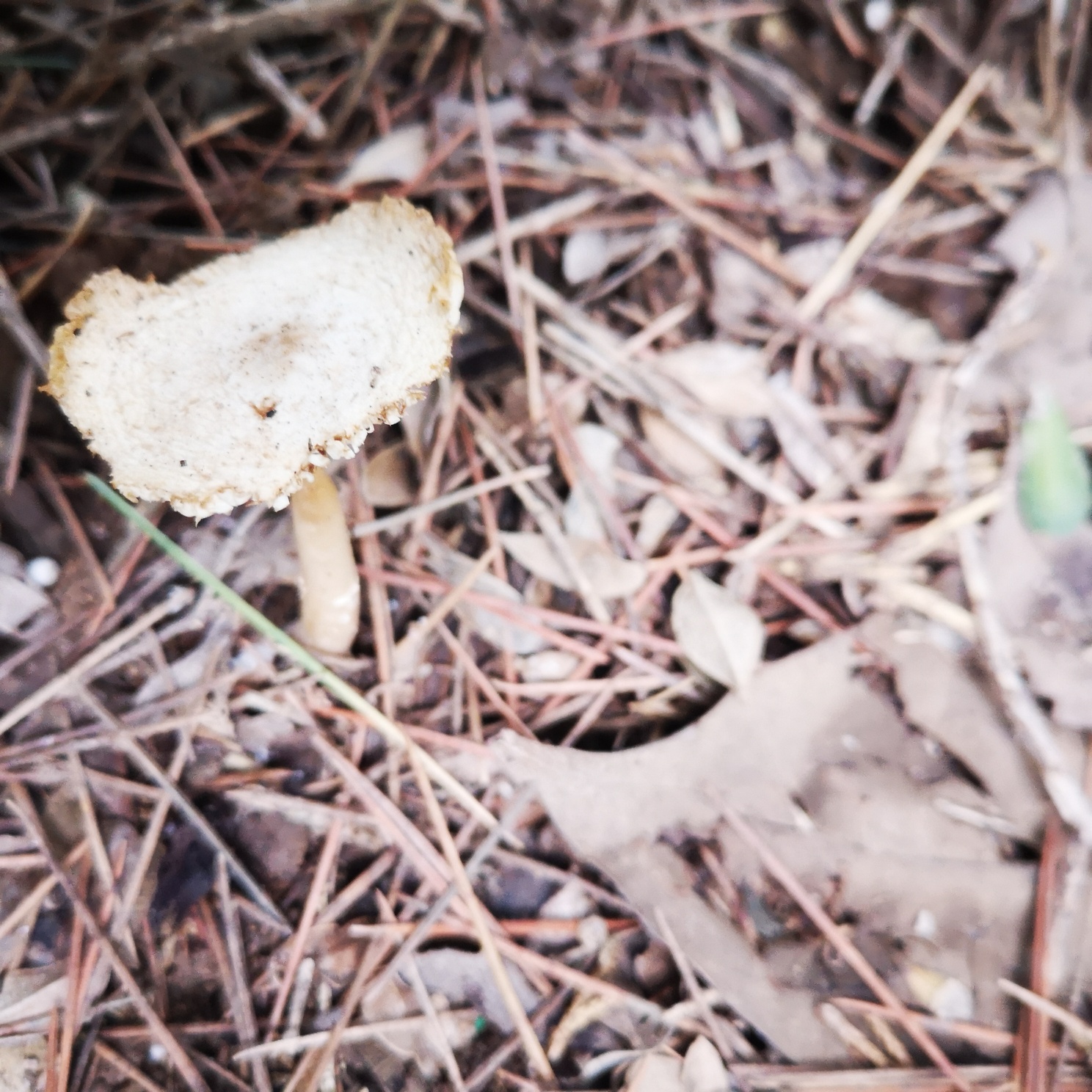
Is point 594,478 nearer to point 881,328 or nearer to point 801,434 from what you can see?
point 801,434

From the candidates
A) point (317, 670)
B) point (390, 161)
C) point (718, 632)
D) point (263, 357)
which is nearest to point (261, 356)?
point (263, 357)

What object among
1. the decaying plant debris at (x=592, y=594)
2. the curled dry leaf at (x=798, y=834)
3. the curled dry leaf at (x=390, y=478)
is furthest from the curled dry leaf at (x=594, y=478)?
the curled dry leaf at (x=798, y=834)

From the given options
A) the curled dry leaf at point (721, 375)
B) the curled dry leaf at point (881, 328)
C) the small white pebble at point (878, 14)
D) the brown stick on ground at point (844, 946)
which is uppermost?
the small white pebble at point (878, 14)

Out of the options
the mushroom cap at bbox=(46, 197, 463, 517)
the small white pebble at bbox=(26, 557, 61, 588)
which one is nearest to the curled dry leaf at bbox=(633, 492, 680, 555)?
the mushroom cap at bbox=(46, 197, 463, 517)

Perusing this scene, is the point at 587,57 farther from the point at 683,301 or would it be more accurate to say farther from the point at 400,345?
the point at 400,345

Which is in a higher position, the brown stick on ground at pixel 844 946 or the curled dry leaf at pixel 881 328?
the curled dry leaf at pixel 881 328

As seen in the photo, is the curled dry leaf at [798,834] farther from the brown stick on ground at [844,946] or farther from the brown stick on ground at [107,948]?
the brown stick on ground at [107,948]

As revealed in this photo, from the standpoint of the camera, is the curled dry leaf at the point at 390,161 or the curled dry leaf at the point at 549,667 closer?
the curled dry leaf at the point at 549,667
